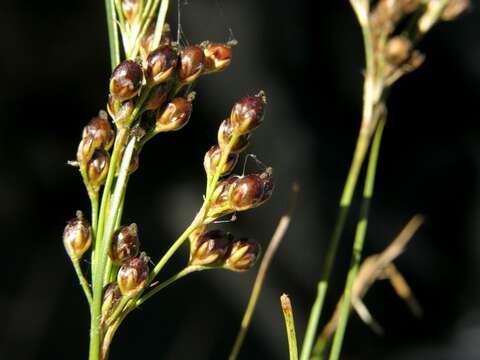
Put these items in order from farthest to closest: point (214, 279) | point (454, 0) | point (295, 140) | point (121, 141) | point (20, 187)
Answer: point (295, 140), point (214, 279), point (20, 187), point (454, 0), point (121, 141)

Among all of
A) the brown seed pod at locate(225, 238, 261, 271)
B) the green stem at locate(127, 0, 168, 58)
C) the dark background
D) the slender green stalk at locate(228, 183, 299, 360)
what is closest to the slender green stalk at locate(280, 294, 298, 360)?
the brown seed pod at locate(225, 238, 261, 271)

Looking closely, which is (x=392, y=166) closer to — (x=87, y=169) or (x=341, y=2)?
(x=341, y=2)

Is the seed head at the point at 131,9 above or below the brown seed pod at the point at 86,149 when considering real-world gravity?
above

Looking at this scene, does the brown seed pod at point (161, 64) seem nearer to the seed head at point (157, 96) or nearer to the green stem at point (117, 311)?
the seed head at point (157, 96)

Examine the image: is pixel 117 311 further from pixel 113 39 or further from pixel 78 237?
pixel 113 39

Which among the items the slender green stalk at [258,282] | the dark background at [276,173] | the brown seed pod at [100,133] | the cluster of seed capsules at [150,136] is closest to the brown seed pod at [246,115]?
the cluster of seed capsules at [150,136]

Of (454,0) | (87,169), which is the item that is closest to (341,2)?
(454,0)
